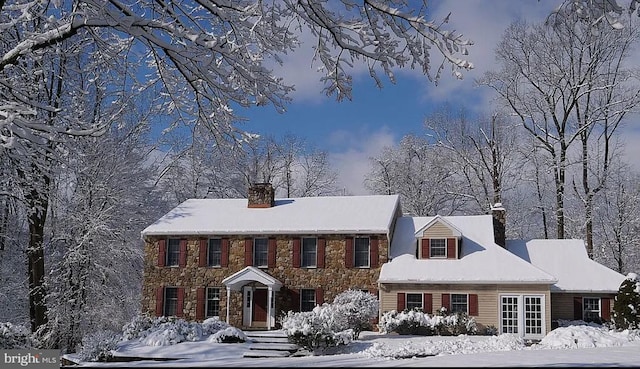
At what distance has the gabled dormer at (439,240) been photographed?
2497 centimetres

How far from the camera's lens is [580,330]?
1706 centimetres

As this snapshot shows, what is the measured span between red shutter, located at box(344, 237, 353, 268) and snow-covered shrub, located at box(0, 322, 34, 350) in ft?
42.5

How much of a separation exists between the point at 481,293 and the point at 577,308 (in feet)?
A: 13.3

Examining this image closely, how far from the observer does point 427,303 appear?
938 inches

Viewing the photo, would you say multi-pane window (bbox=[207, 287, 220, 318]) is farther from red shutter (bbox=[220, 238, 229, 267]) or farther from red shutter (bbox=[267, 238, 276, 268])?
red shutter (bbox=[267, 238, 276, 268])

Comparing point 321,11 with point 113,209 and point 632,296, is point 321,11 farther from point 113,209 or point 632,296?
point 113,209

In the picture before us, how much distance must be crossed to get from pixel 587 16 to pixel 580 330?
43.4ft

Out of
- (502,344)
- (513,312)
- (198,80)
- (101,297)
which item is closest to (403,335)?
(513,312)

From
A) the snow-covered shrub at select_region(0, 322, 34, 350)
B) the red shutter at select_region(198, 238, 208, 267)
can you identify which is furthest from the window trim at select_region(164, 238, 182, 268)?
the snow-covered shrub at select_region(0, 322, 34, 350)

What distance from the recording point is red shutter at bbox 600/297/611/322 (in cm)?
2407

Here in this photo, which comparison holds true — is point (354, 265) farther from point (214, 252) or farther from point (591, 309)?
point (591, 309)

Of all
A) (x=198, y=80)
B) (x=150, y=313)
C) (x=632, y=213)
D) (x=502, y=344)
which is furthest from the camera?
(x=632, y=213)

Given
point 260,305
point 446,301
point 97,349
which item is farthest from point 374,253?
point 97,349
